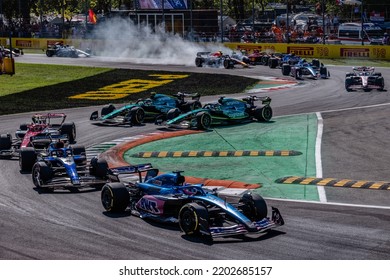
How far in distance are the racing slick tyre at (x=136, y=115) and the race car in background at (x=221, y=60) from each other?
955 inches

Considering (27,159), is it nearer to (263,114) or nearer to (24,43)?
(263,114)

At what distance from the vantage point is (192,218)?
16531 mm

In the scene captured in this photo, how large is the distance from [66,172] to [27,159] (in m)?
2.34

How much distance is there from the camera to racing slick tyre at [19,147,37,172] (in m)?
24.0

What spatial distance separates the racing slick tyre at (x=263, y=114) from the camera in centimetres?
3338

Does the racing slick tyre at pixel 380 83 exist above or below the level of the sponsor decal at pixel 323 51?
below

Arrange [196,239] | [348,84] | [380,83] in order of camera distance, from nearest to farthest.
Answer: [196,239] → [380,83] → [348,84]

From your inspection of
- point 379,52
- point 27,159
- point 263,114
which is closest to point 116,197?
point 27,159

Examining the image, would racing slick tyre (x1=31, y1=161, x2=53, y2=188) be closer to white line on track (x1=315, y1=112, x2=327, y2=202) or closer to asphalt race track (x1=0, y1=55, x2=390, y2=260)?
asphalt race track (x1=0, y1=55, x2=390, y2=260)

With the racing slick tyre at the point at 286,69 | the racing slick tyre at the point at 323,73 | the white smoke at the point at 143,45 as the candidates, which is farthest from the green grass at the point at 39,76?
the racing slick tyre at the point at 323,73

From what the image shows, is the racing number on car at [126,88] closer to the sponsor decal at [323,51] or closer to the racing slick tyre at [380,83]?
the racing slick tyre at [380,83]

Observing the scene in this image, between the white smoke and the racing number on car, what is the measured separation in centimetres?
1153

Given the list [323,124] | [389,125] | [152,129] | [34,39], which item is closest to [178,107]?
[152,129]

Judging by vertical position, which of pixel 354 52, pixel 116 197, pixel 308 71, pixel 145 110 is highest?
pixel 354 52
